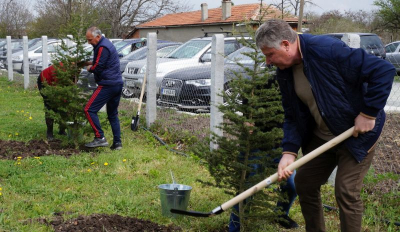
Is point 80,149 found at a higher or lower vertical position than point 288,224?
higher

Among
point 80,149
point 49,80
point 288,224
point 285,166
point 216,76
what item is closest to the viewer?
point 285,166

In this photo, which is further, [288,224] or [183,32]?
[183,32]

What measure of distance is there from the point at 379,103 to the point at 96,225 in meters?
2.64

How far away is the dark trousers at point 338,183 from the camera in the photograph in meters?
3.42

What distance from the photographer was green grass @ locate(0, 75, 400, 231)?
15.5 feet

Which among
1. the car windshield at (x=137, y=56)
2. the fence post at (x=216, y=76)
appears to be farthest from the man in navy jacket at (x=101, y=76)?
the car windshield at (x=137, y=56)

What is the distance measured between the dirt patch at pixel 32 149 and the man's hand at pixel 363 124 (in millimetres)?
5058

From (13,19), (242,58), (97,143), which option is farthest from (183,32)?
(242,58)

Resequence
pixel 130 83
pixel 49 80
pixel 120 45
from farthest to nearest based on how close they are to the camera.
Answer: pixel 120 45, pixel 130 83, pixel 49 80

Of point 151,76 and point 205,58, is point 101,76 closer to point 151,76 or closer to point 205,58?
point 151,76

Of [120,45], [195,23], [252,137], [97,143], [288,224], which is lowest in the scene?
[288,224]

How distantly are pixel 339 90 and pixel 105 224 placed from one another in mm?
2397

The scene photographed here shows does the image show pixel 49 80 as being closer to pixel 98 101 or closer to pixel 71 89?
pixel 71 89

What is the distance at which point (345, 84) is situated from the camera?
11.0 ft
